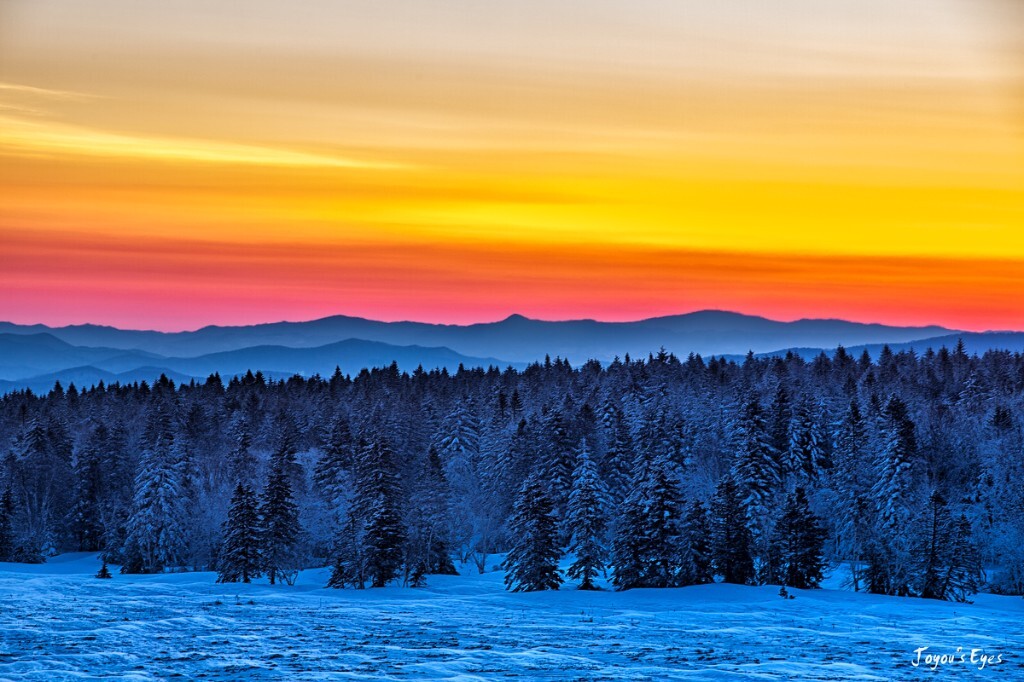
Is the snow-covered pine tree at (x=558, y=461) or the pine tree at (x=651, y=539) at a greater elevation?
the snow-covered pine tree at (x=558, y=461)

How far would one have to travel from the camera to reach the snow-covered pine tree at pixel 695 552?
70.5 metres

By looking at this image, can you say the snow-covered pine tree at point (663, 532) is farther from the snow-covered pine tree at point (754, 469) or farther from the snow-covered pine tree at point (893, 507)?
the snow-covered pine tree at point (893, 507)

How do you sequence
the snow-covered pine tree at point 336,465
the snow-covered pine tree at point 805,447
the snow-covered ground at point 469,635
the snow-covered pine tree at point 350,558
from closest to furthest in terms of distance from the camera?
the snow-covered ground at point 469,635
the snow-covered pine tree at point 350,558
the snow-covered pine tree at point 336,465
the snow-covered pine tree at point 805,447

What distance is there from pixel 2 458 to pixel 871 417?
105891 millimetres

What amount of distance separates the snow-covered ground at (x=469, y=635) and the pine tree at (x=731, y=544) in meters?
8.25

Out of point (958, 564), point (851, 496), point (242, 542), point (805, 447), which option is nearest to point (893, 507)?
point (851, 496)

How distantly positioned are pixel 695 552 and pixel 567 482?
27818 mm

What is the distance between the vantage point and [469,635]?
136ft

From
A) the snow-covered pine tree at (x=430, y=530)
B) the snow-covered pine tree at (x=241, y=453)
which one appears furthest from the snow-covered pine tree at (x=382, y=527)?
the snow-covered pine tree at (x=241, y=453)

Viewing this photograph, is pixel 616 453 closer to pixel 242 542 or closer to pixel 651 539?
pixel 651 539

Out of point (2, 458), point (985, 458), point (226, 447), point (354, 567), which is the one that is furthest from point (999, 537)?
point (2, 458)

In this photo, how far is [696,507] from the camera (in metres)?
72.5

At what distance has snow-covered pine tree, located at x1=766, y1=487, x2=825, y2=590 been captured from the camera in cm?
7125

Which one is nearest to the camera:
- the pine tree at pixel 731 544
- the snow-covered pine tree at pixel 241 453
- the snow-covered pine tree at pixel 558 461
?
the pine tree at pixel 731 544
